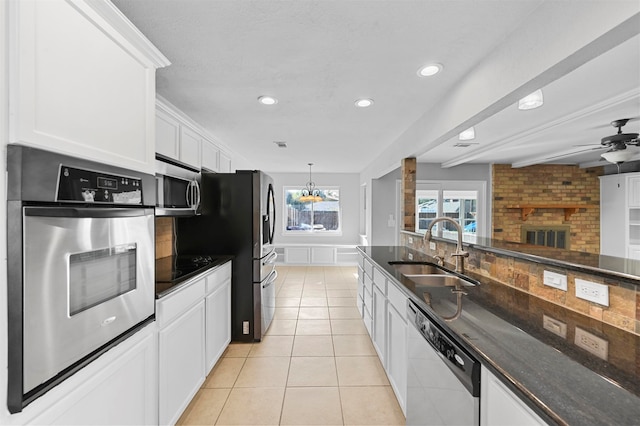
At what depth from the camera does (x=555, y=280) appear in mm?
1490

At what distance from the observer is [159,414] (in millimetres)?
1651

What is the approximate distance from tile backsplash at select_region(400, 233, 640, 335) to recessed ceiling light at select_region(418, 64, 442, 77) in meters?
1.27

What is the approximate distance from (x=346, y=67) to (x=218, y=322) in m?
2.34

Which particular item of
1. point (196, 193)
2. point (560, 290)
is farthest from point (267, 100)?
point (560, 290)

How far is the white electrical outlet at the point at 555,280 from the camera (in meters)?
1.44

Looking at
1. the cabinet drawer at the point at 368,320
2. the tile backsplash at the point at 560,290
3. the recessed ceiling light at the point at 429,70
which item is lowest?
the cabinet drawer at the point at 368,320

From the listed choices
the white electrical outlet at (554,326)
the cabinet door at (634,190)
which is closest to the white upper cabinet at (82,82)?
the white electrical outlet at (554,326)

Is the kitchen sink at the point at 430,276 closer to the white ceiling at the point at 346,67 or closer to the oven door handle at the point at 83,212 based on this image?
the white ceiling at the point at 346,67

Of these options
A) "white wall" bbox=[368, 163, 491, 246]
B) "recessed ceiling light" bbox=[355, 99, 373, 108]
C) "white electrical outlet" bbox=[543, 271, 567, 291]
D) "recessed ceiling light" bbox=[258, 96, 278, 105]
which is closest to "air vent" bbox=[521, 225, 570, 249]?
"white wall" bbox=[368, 163, 491, 246]

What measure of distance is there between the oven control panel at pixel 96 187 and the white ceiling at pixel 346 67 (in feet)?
2.73

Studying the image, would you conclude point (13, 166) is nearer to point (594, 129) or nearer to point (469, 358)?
point (469, 358)

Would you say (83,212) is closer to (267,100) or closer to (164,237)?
(267,100)

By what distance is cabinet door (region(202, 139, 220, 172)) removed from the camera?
11.8ft

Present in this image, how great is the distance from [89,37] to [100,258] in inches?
33.0
